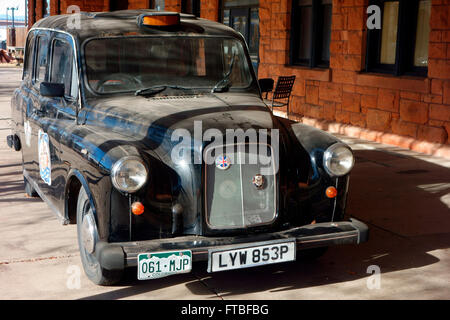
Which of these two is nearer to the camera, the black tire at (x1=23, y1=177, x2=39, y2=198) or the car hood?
the car hood

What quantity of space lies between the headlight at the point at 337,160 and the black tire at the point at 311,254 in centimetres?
79

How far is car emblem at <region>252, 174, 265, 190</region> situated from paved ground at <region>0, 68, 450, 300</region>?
65 cm

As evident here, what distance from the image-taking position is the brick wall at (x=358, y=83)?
966 centimetres

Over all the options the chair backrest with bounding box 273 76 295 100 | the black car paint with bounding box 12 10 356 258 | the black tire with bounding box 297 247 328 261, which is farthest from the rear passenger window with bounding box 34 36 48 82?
the chair backrest with bounding box 273 76 295 100

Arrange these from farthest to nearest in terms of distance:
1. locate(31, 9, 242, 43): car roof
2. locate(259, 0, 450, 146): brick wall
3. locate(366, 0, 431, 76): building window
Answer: locate(366, 0, 431, 76): building window
locate(259, 0, 450, 146): brick wall
locate(31, 9, 242, 43): car roof

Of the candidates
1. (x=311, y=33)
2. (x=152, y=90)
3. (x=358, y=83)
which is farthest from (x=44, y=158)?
(x=311, y=33)

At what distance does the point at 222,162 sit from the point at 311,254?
1.37 metres

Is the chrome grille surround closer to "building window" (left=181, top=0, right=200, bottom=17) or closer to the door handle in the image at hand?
the door handle

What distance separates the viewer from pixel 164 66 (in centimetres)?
539

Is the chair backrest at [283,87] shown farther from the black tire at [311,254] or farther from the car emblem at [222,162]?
the car emblem at [222,162]

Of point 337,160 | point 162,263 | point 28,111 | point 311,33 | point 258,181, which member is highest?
point 311,33

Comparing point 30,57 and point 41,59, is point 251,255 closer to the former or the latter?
point 41,59

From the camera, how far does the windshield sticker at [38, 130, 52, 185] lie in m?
5.53

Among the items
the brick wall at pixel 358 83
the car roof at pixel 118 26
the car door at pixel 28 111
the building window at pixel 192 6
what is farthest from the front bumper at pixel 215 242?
the building window at pixel 192 6
